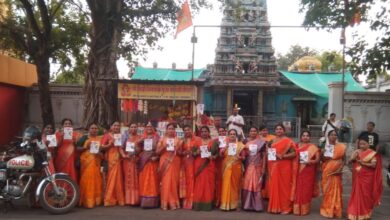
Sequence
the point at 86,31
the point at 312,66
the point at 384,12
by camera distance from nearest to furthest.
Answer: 1. the point at 384,12
2. the point at 86,31
3. the point at 312,66

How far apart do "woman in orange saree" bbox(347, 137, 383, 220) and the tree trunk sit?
664 cm

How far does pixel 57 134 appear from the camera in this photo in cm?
838

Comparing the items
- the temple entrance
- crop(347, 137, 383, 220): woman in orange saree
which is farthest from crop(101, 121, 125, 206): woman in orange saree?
the temple entrance

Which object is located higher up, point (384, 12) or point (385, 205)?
point (384, 12)

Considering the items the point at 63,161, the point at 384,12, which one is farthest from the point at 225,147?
the point at 384,12

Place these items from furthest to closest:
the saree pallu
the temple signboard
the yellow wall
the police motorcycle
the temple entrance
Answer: the temple entrance → the yellow wall → the temple signboard → the saree pallu → the police motorcycle

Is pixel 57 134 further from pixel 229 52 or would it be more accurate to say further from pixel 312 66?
pixel 312 66

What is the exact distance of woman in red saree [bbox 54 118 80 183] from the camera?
329 inches

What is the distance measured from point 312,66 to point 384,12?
22944 mm

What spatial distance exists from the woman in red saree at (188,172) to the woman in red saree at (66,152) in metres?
1.91

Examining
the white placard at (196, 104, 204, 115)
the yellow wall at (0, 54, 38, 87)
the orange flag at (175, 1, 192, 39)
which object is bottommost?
the white placard at (196, 104, 204, 115)

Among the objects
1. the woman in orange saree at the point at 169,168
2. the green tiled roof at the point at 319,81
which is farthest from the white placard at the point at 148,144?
the green tiled roof at the point at 319,81

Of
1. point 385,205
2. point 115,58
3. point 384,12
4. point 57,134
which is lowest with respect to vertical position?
point 385,205

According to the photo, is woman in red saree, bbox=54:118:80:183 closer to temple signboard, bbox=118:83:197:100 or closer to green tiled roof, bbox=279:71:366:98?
temple signboard, bbox=118:83:197:100
